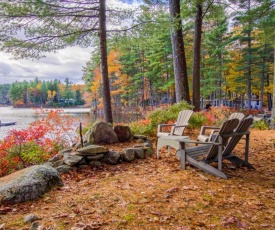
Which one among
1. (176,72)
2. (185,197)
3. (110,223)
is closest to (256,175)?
(185,197)

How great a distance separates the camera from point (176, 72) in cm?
749

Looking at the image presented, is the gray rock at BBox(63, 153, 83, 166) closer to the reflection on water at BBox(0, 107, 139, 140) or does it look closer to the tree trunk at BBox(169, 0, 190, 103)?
the reflection on water at BBox(0, 107, 139, 140)

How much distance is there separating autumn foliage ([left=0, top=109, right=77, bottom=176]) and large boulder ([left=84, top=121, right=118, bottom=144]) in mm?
1138

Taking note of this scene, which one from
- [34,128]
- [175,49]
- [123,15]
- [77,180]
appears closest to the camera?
[77,180]

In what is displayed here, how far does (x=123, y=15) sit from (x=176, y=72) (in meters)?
2.48

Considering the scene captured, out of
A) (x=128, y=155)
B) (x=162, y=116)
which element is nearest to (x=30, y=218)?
(x=128, y=155)

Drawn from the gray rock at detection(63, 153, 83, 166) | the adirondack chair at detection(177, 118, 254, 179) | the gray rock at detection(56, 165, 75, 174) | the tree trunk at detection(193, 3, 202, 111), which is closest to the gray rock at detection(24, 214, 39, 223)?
the gray rock at detection(56, 165, 75, 174)

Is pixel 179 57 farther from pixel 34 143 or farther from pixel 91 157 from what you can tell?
pixel 34 143

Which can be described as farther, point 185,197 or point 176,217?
point 185,197

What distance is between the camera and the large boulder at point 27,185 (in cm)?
231

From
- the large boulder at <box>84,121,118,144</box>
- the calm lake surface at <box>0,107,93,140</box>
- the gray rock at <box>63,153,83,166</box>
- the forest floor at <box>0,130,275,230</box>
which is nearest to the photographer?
the forest floor at <box>0,130,275,230</box>

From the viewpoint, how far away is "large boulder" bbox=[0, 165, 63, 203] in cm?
231

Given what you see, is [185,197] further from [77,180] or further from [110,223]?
[77,180]

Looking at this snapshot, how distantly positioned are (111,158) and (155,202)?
1743 millimetres
